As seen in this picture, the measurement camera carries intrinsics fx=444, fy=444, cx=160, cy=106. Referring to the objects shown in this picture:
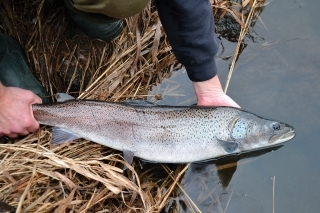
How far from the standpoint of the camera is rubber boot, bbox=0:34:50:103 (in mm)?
3320

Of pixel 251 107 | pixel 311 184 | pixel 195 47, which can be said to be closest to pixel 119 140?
pixel 195 47

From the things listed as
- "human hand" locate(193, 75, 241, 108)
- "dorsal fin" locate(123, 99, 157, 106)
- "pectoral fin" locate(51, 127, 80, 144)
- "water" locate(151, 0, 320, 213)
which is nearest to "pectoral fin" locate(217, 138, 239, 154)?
"water" locate(151, 0, 320, 213)

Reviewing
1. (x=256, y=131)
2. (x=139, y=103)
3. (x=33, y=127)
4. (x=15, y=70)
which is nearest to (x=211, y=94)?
(x=256, y=131)

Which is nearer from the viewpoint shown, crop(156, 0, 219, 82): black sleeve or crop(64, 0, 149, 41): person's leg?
crop(64, 0, 149, 41): person's leg

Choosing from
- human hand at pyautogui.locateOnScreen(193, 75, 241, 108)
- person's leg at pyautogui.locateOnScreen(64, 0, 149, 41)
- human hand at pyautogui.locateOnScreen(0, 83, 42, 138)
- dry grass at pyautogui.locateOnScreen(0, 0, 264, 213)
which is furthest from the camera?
human hand at pyautogui.locateOnScreen(193, 75, 241, 108)

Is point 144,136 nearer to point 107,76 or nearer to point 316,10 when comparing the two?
point 107,76

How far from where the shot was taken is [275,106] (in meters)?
3.38

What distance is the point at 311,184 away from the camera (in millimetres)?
3006

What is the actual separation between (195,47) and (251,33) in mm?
1210

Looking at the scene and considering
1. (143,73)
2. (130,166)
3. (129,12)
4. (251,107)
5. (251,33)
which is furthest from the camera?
(251,33)

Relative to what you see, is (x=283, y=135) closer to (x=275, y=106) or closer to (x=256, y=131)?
(x=256, y=131)

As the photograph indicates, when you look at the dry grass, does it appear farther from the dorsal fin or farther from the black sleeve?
the black sleeve

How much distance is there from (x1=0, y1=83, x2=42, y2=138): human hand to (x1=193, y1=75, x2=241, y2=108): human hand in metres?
1.15

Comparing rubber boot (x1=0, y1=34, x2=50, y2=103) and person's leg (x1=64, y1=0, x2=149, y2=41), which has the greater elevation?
person's leg (x1=64, y1=0, x2=149, y2=41)
